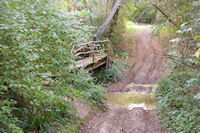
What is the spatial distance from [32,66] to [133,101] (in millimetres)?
5521

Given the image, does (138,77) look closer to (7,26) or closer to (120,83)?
(120,83)

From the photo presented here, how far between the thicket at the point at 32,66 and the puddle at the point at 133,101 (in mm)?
2756

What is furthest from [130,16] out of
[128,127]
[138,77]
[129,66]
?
[128,127]

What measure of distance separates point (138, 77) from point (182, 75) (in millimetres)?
5946

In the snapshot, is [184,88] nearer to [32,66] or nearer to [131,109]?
[131,109]

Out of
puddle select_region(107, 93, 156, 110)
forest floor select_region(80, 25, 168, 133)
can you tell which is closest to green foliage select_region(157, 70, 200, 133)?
forest floor select_region(80, 25, 168, 133)

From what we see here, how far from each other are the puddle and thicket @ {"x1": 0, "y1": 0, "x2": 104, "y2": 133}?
2756mm

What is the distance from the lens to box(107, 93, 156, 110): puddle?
701cm

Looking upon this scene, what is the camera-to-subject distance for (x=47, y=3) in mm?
4039

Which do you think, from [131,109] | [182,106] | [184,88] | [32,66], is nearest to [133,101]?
[131,109]

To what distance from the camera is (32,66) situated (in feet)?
9.95

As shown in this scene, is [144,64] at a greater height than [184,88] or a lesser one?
lesser

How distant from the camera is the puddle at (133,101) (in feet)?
23.0

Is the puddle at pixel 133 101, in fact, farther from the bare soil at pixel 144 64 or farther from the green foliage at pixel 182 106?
the bare soil at pixel 144 64
